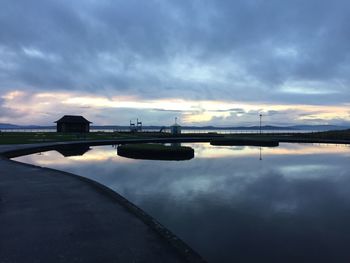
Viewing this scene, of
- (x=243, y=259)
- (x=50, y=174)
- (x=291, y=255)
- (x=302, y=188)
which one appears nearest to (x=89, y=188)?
(x=50, y=174)

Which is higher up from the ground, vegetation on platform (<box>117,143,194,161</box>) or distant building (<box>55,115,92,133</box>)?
distant building (<box>55,115,92,133</box>)

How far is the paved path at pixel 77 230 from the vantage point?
23.6 ft

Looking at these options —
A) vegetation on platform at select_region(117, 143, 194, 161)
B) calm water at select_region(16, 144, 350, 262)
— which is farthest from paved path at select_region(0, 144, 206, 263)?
vegetation on platform at select_region(117, 143, 194, 161)

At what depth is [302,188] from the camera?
19125 millimetres

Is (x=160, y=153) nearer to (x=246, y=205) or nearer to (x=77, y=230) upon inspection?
(x=246, y=205)

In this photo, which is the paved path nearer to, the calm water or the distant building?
the calm water

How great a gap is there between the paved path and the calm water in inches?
73.1

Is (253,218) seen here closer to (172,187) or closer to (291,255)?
(291,255)

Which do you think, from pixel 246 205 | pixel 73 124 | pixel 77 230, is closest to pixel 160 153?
pixel 246 205

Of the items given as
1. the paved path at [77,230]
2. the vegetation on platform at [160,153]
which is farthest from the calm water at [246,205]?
the vegetation on platform at [160,153]

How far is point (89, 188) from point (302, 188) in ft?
39.7

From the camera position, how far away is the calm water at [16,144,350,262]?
9.91 m

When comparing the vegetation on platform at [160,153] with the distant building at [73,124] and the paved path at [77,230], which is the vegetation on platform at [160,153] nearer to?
the paved path at [77,230]

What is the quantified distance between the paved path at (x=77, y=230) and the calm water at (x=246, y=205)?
186 cm
